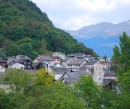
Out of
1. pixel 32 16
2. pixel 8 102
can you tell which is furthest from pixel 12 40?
pixel 8 102

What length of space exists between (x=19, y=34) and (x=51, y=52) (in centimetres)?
640

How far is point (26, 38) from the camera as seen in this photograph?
199ft

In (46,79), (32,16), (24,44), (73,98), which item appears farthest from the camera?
(32,16)

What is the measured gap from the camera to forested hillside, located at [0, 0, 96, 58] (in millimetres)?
55375

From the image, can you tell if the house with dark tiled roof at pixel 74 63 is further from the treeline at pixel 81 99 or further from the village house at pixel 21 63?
the treeline at pixel 81 99

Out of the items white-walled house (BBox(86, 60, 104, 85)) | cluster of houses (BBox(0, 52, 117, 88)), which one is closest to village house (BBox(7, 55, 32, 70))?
cluster of houses (BBox(0, 52, 117, 88))

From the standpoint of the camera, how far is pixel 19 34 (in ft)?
204

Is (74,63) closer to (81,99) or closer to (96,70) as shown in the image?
(96,70)

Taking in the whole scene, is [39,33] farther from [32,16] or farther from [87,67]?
[87,67]

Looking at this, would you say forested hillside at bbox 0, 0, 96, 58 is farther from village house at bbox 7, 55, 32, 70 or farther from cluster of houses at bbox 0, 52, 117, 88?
village house at bbox 7, 55, 32, 70

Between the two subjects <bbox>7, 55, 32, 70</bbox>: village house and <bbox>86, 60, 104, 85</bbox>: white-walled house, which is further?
<bbox>7, 55, 32, 70</bbox>: village house

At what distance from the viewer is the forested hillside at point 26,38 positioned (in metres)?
55.4

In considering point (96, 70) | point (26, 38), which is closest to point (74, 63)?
point (96, 70)


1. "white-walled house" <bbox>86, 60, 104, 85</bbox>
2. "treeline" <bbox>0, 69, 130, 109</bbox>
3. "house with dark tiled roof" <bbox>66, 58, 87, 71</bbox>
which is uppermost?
"house with dark tiled roof" <bbox>66, 58, 87, 71</bbox>
